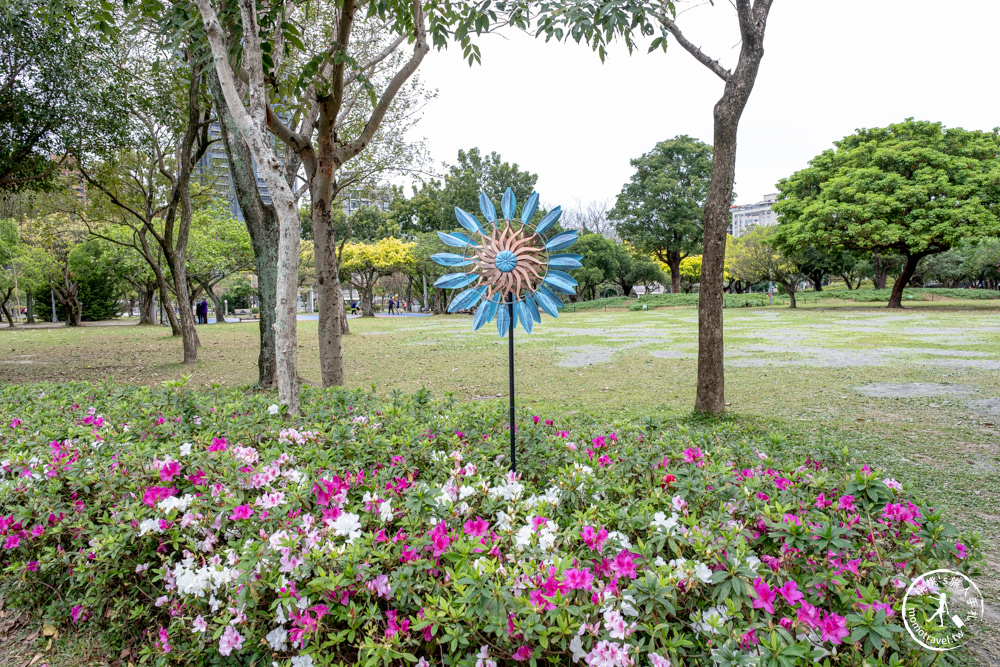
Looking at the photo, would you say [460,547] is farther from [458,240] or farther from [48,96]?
[48,96]

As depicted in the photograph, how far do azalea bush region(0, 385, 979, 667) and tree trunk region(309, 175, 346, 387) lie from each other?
2.65 meters

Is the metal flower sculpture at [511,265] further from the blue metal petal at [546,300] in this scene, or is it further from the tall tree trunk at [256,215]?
the tall tree trunk at [256,215]

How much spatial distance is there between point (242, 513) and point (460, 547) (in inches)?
32.2

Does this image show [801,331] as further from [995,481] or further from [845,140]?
[845,140]

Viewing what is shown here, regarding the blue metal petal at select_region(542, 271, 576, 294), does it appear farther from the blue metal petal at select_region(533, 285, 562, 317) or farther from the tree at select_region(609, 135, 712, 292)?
the tree at select_region(609, 135, 712, 292)

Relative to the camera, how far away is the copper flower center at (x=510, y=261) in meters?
2.48

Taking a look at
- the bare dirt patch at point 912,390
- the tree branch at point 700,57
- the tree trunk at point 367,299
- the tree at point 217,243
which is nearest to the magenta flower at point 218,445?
the tree branch at point 700,57

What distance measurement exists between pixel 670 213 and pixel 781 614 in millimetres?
35684

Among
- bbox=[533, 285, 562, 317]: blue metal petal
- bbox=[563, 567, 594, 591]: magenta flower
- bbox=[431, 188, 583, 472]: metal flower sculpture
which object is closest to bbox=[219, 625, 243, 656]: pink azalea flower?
bbox=[563, 567, 594, 591]: magenta flower

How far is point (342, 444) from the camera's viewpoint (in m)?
2.58

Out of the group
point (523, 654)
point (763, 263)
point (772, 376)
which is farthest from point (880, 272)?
point (523, 654)

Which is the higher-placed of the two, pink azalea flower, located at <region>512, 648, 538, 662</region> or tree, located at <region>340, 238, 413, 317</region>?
tree, located at <region>340, 238, 413, 317</region>

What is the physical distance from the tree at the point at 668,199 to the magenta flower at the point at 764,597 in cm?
3506

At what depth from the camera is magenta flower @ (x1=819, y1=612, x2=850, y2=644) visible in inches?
52.0
